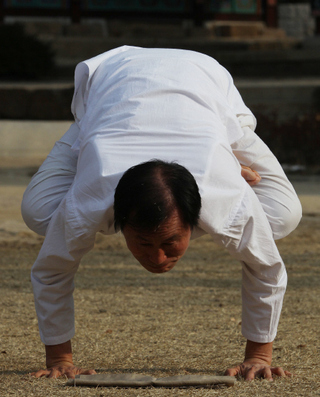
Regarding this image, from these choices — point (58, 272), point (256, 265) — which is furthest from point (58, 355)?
point (256, 265)

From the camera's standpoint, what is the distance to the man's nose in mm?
1764

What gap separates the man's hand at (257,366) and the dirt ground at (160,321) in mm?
55

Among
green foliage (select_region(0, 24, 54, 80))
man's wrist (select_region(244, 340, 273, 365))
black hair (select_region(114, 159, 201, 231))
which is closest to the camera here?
black hair (select_region(114, 159, 201, 231))

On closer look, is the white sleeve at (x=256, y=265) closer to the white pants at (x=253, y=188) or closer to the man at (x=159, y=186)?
Result: the man at (x=159, y=186)

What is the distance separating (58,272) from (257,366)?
704 mm

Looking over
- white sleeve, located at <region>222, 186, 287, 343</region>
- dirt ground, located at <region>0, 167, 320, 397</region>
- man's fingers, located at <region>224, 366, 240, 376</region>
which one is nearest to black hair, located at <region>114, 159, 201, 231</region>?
white sleeve, located at <region>222, 186, 287, 343</region>

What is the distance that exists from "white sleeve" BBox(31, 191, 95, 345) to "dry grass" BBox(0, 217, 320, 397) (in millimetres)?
175

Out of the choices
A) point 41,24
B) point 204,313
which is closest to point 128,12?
point 41,24

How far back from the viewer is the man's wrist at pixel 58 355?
215 centimetres

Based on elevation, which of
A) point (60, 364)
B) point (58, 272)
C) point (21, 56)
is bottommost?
point (21, 56)

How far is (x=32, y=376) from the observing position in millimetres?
2082

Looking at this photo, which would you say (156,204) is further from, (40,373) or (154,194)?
(40,373)

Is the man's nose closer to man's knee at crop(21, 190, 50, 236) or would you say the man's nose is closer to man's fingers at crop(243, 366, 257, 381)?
man's knee at crop(21, 190, 50, 236)

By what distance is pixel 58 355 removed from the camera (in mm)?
2158
